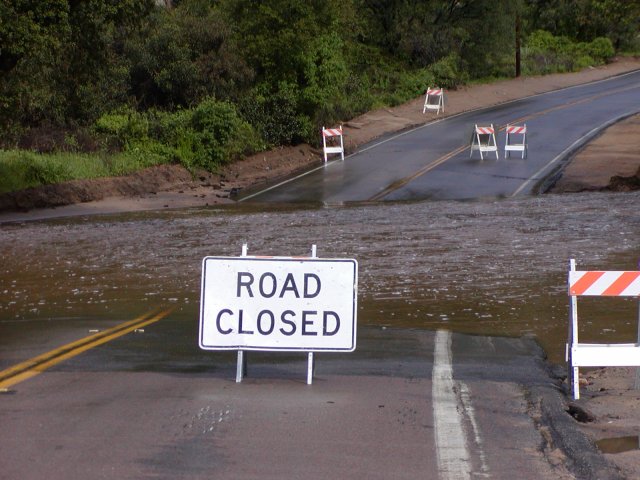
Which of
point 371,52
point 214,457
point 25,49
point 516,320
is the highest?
point 371,52

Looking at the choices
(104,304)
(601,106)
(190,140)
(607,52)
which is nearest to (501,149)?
(190,140)

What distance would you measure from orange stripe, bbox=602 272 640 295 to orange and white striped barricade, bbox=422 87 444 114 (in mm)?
46324

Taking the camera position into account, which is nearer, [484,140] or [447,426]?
[447,426]

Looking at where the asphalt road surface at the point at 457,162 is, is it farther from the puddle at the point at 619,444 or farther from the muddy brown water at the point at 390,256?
the puddle at the point at 619,444

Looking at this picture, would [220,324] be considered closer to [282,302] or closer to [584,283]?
[282,302]

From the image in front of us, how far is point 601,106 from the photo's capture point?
5500 centimetres

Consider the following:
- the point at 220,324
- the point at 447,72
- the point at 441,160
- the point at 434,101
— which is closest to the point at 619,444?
the point at 220,324

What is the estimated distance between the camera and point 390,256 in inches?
763

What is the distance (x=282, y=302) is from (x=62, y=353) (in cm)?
274

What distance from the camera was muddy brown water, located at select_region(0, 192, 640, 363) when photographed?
13930mm

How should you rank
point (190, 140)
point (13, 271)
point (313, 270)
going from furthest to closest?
point (190, 140) → point (13, 271) → point (313, 270)

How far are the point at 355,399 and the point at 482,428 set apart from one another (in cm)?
129

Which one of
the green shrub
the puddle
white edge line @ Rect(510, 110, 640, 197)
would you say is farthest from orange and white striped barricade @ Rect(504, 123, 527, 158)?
the puddle

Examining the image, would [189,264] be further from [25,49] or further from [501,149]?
[501,149]
